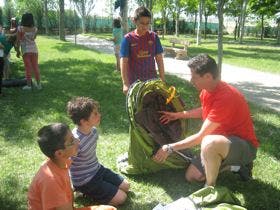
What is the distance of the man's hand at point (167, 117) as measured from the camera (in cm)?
473

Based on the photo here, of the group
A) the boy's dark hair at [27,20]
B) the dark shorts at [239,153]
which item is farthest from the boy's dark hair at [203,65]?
the boy's dark hair at [27,20]

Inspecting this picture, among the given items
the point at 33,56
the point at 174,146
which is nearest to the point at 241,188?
the point at 174,146

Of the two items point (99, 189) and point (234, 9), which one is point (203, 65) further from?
point (234, 9)

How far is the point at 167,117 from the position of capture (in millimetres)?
4793

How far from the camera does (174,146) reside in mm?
4016

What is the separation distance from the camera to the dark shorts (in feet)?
13.3

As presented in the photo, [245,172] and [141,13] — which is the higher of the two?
[141,13]

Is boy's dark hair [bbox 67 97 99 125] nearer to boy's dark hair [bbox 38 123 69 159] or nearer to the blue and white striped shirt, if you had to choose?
the blue and white striped shirt

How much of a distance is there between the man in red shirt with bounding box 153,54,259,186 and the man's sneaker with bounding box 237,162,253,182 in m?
0.24

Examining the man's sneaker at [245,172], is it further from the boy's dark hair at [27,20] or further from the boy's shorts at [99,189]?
the boy's dark hair at [27,20]

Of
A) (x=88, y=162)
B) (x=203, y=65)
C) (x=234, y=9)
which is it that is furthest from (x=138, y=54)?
(x=234, y=9)

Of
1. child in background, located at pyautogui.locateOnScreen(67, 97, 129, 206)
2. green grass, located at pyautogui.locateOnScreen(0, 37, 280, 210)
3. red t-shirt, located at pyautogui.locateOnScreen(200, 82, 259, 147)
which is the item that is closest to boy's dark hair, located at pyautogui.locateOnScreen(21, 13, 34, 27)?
green grass, located at pyautogui.locateOnScreen(0, 37, 280, 210)

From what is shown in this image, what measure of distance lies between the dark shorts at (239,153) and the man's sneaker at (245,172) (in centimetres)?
18

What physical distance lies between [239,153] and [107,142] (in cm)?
238
